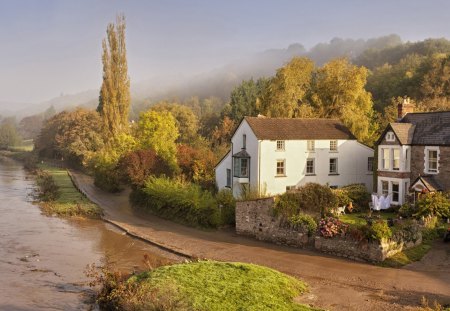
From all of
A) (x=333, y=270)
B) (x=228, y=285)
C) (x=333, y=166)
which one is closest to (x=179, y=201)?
(x=333, y=166)

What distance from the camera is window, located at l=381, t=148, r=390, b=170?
118 ft

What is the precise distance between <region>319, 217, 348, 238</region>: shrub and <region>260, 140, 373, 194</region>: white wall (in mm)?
10844

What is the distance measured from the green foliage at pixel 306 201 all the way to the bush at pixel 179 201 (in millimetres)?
6675

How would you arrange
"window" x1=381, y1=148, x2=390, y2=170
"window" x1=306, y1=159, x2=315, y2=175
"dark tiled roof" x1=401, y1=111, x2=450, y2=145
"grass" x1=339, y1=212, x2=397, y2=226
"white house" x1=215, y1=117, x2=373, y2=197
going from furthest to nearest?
"window" x1=306, y1=159, x2=315, y2=175, "white house" x1=215, y1=117, x2=373, y2=197, "window" x1=381, y1=148, x2=390, y2=170, "dark tiled roof" x1=401, y1=111, x2=450, y2=145, "grass" x1=339, y1=212, x2=397, y2=226

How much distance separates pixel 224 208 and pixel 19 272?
591 inches

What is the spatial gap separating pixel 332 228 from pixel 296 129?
14.4 m

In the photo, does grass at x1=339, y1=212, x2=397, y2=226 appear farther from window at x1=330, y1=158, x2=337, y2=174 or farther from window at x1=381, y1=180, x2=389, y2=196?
window at x1=330, y1=158, x2=337, y2=174

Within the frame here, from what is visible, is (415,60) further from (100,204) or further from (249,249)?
(249,249)

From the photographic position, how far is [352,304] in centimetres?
1980

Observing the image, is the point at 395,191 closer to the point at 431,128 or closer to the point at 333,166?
the point at 431,128

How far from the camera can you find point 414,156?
34781mm

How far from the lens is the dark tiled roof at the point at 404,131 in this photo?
3484 centimetres

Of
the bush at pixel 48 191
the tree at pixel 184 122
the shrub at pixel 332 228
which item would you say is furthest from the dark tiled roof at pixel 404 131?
the tree at pixel 184 122

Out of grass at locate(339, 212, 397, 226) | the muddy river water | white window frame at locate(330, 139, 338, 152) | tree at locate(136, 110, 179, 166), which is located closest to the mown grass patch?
the muddy river water
